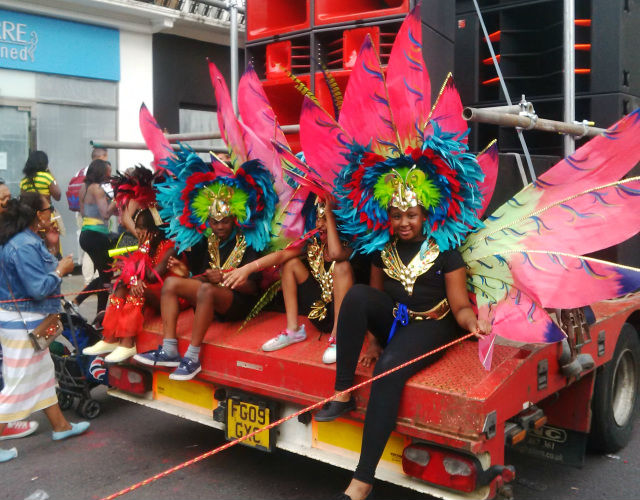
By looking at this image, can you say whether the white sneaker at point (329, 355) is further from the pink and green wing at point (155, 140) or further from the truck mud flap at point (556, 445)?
the pink and green wing at point (155, 140)

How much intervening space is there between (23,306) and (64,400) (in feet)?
3.57

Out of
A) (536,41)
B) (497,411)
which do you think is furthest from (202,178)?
(536,41)

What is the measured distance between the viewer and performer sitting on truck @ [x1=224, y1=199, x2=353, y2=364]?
3.79 meters

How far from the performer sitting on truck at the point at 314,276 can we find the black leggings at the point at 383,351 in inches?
16.2

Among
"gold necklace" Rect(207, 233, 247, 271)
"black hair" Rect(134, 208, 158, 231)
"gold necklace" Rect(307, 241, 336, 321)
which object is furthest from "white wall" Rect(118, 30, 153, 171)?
"gold necklace" Rect(307, 241, 336, 321)

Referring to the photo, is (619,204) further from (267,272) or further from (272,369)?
(267,272)

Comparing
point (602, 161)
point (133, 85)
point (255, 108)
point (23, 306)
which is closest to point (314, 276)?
point (255, 108)

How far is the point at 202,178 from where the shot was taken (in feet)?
13.6

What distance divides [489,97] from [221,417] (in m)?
3.55

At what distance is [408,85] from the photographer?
134 inches

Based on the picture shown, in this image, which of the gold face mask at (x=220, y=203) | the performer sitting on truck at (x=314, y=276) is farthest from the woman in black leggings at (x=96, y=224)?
the performer sitting on truck at (x=314, y=276)

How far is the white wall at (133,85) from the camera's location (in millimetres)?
11562

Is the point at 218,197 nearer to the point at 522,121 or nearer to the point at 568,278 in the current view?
the point at 522,121

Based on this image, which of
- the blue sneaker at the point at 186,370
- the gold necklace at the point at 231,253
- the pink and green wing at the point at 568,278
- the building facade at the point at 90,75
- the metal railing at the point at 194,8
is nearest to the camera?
the pink and green wing at the point at 568,278
